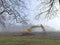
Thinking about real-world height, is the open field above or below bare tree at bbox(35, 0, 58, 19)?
below

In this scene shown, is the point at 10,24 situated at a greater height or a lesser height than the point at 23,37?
greater

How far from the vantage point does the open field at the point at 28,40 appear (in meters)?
3.33

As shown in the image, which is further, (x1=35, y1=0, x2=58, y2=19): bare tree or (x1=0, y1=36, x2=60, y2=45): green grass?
(x1=35, y1=0, x2=58, y2=19): bare tree

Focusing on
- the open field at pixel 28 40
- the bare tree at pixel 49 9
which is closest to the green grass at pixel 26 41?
the open field at pixel 28 40

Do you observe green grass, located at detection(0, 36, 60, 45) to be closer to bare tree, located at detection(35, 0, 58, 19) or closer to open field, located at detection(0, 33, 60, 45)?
open field, located at detection(0, 33, 60, 45)

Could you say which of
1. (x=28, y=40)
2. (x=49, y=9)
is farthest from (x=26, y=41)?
(x=49, y=9)

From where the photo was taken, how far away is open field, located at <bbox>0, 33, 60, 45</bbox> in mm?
3330

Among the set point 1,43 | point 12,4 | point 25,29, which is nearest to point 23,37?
point 25,29

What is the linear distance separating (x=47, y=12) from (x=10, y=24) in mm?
1060

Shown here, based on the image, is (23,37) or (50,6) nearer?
(23,37)

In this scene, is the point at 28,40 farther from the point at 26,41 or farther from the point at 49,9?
the point at 49,9

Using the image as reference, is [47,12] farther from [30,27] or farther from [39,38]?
[39,38]

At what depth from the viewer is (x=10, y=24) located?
4.26 m

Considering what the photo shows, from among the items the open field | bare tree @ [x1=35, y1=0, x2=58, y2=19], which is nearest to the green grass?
the open field
